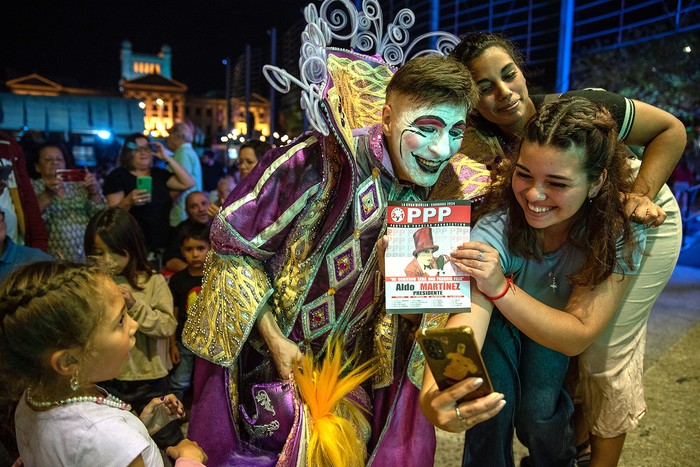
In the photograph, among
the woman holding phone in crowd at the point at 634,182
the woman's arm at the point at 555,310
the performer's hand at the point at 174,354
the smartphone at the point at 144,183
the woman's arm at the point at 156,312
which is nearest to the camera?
the woman's arm at the point at 555,310

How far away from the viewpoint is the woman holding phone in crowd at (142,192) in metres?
3.75

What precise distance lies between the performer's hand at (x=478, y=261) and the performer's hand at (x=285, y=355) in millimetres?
617

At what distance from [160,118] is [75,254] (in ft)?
173

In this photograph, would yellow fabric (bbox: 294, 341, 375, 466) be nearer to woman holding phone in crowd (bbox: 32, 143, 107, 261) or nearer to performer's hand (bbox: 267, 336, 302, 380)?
performer's hand (bbox: 267, 336, 302, 380)

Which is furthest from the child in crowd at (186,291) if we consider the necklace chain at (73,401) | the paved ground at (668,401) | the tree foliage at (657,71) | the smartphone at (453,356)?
the tree foliage at (657,71)

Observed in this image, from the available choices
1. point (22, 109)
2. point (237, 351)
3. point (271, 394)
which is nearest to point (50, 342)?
point (237, 351)

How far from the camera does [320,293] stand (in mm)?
1724

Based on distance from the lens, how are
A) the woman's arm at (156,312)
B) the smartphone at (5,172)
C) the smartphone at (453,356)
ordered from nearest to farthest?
the smartphone at (453,356), the woman's arm at (156,312), the smartphone at (5,172)

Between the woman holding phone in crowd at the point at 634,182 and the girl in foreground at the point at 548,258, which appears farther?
the woman holding phone in crowd at the point at 634,182

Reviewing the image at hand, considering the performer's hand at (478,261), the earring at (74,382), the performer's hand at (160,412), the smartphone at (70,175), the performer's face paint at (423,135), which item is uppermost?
the performer's face paint at (423,135)

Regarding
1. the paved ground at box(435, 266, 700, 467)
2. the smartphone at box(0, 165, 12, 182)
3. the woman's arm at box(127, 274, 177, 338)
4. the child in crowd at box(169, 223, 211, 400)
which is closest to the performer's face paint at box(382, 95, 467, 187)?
the woman's arm at box(127, 274, 177, 338)

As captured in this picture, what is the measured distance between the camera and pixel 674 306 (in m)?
5.01

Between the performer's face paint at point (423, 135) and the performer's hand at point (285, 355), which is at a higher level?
the performer's face paint at point (423, 135)

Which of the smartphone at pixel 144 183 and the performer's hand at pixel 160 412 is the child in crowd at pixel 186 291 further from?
the performer's hand at pixel 160 412
